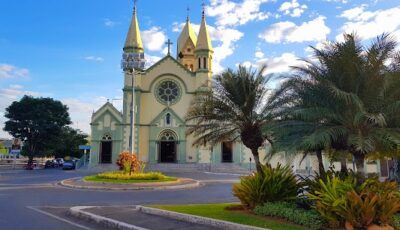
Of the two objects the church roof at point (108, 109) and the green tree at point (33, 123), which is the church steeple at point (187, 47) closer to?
the church roof at point (108, 109)

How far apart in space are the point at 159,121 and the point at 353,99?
4123 centimetres

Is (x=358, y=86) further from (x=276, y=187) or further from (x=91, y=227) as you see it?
(x=91, y=227)

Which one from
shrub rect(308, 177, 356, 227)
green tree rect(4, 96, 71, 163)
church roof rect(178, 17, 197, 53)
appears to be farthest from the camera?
church roof rect(178, 17, 197, 53)

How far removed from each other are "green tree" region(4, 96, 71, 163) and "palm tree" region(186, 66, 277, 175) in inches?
1786

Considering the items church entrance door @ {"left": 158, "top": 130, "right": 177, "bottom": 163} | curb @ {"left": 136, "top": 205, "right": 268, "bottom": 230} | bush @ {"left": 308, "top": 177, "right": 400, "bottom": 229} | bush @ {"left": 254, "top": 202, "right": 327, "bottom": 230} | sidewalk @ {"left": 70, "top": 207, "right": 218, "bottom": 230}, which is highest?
church entrance door @ {"left": 158, "top": 130, "right": 177, "bottom": 163}

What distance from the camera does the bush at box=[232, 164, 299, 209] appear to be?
1217cm

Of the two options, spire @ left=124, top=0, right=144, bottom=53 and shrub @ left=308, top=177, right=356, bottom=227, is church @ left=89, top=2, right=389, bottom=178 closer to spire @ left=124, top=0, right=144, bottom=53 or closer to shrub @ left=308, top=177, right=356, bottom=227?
spire @ left=124, top=0, right=144, bottom=53

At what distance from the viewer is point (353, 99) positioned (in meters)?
10.4

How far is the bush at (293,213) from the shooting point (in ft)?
32.1

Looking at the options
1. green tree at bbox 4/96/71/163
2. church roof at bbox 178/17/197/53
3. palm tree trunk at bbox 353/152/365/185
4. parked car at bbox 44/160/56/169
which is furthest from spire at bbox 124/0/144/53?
palm tree trunk at bbox 353/152/365/185

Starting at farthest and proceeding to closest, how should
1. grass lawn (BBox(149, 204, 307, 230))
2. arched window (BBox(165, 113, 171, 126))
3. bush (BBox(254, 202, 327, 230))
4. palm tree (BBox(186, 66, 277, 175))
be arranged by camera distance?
arched window (BBox(165, 113, 171, 126)) < palm tree (BBox(186, 66, 277, 175)) < grass lawn (BBox(149, 204, 307, 230)) < bush (BBox(254, 202, 327, 230))

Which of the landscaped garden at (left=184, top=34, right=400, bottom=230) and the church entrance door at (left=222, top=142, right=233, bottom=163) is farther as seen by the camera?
the church entrance door at (left=222, top=142, right=233, bottom=163)

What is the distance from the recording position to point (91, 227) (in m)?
11.1

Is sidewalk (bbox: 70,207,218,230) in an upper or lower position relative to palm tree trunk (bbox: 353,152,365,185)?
lower
